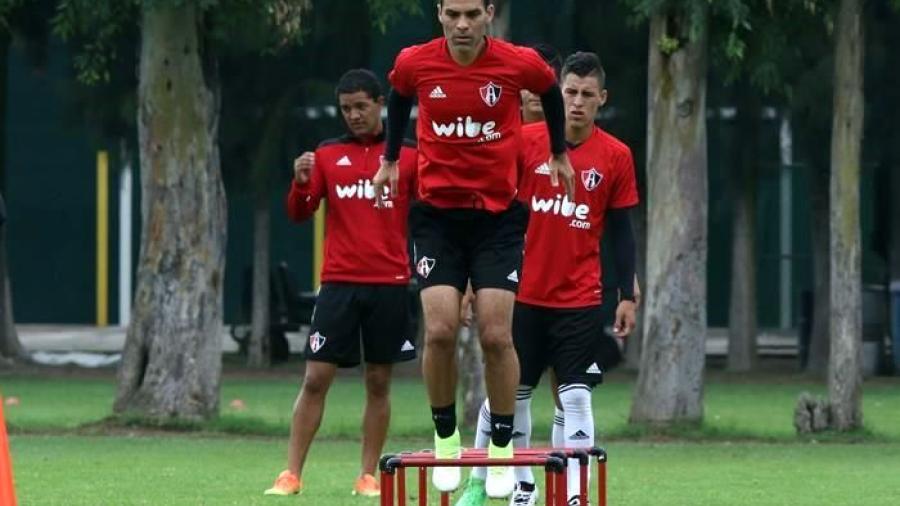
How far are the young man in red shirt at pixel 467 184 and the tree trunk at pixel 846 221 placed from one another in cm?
1141

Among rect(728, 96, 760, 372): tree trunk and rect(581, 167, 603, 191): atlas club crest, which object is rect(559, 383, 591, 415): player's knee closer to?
rect(581, 167, 603, 191): atlas club crest

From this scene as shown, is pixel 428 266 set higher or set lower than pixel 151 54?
lower

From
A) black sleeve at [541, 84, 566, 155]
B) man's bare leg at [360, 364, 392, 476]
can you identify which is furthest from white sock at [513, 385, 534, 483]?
black sleeve at [541, 84, 566, 155]

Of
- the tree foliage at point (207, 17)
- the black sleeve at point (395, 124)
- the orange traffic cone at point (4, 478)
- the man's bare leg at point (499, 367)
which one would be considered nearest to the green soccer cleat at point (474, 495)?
the man's bare leg at point (499, 367)

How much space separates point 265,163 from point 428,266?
70.9 feet

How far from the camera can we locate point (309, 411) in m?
14.1

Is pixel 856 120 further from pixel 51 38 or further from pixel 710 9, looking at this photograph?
pixel 51 38

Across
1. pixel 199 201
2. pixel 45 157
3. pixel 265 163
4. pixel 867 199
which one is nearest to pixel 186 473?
pixel 199 201

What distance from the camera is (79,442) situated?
20750 mm

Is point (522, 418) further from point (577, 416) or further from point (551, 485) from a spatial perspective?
point (551, 485)

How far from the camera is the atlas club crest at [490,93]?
10.7 metres

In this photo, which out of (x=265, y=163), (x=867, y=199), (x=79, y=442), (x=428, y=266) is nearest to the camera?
(x=428, y=266)

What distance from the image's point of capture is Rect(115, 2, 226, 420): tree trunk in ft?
71.2

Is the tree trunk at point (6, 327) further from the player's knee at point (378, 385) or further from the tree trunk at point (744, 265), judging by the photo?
the player's knee at point (378, 385)
